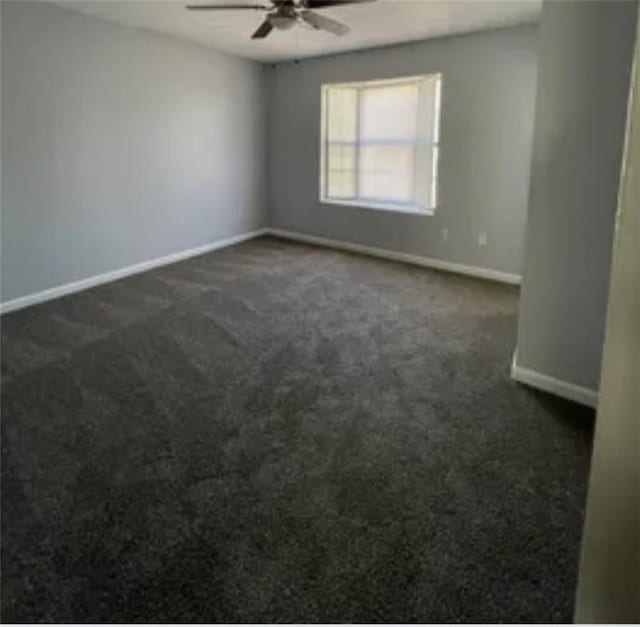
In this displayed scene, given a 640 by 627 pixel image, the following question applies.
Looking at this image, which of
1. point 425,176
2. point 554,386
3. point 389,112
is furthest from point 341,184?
point 554,386

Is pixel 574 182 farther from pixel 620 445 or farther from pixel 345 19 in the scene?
pixel 345 19

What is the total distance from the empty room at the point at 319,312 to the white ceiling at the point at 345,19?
0.05 meters

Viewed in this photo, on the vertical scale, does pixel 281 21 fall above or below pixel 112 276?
above

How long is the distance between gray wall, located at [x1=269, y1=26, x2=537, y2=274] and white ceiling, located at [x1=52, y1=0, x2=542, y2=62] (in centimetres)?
21

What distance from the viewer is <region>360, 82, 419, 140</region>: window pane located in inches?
239

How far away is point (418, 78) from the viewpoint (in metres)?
5.77

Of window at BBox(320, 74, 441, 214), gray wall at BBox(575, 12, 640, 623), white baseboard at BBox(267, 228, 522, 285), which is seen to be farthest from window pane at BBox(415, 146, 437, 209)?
gray wall at BBox(575, 12, 640, 623)

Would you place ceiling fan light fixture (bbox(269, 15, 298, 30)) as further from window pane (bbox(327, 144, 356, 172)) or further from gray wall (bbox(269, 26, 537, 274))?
window pane (bbox(327, 144, 356, 172))

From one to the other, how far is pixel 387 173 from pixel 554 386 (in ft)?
13.0

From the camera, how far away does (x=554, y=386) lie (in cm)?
308

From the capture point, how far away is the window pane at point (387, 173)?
625cm

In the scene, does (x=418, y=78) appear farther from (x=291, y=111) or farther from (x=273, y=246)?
(x=273, y=246)

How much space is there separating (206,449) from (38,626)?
3.31 feet

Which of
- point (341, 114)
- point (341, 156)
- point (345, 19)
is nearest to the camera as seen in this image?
point (345, 19)
